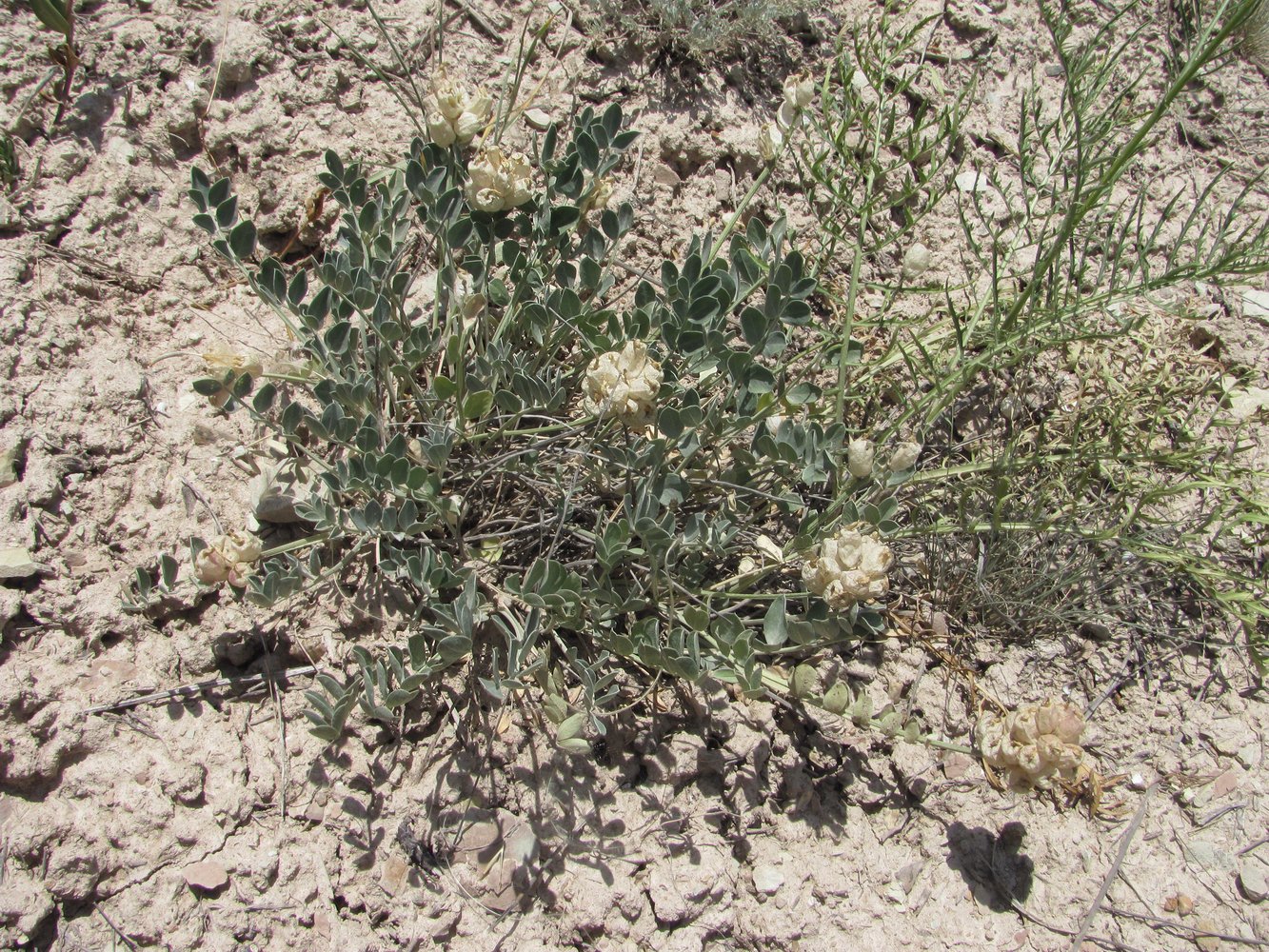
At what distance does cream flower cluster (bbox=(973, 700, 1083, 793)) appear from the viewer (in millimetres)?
1549

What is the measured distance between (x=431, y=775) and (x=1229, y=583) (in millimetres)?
1940

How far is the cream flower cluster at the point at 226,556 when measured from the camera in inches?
64.7

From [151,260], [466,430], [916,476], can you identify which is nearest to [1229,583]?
[916,476]

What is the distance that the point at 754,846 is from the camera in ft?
5.92

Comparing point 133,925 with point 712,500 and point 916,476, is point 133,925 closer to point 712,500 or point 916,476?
point 712,500

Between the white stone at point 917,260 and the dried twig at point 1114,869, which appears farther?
the white stone at point 917,260

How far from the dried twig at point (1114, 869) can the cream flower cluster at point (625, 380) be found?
4.42 feet

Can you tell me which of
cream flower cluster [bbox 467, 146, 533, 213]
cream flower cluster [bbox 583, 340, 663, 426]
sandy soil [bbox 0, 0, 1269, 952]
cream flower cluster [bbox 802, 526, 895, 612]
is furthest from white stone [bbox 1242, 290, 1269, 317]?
cream flower cluster [bbox 467, 146, 533, 213]

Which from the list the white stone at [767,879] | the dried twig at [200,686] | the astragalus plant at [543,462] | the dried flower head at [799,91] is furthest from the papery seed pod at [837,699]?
the dried flower head at [799,91]

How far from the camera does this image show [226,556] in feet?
5.43

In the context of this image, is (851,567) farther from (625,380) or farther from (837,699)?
(625,380)

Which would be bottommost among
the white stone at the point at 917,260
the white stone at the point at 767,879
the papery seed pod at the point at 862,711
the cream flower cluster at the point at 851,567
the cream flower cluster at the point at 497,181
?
the white stone at the point at 767,879

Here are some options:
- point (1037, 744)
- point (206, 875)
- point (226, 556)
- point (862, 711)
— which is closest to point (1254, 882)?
point (1037, 744)

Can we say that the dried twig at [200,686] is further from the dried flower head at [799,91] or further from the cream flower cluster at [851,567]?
the dried flower head at [799,91]
